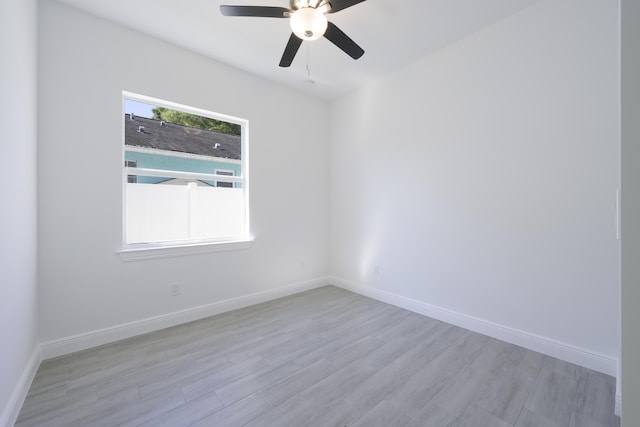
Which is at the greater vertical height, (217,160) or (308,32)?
(308,32)

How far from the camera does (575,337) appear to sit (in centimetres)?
207

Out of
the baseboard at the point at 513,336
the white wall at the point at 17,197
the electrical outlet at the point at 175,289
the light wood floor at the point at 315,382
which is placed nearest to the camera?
the white wall at the point at 17,197

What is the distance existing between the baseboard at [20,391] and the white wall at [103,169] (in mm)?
204

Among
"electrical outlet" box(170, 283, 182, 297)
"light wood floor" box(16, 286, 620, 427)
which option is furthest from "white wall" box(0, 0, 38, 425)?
"electrical outlet" box(170, 283, 182, 297)

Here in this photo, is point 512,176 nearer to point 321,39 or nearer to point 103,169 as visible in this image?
point 321,39

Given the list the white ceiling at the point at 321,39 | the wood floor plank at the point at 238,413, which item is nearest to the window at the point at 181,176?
the white ceiling at the point at 321,39

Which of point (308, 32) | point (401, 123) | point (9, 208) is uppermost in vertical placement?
point (308, 32)

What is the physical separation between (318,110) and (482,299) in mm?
3231

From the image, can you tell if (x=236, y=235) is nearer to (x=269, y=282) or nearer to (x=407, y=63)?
(x=269, y=282)

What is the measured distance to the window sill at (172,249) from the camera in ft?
8.16

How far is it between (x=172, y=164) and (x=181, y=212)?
0.53 meters

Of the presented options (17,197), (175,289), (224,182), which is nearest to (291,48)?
(224,182)

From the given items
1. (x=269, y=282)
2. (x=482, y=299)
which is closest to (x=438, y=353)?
(x=482, y=299)

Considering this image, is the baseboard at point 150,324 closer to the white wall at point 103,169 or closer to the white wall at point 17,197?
the white wall at point 103,169
